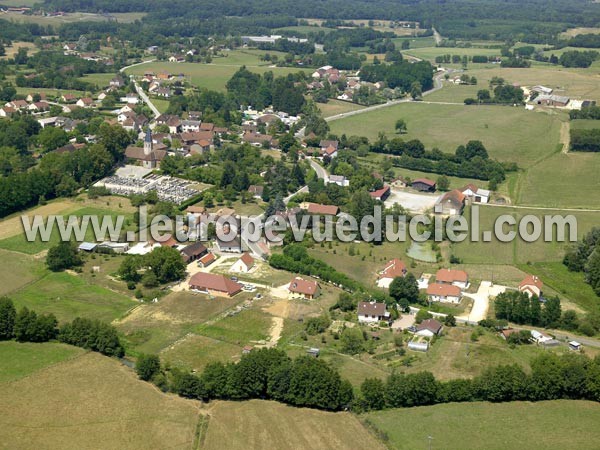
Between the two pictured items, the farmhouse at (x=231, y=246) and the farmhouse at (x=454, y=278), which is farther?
the farmhouse at (x=231, y=246)

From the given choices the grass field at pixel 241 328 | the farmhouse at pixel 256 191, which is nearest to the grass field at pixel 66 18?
the farmhouse at pixel 256 191

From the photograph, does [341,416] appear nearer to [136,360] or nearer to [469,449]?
[469,449]

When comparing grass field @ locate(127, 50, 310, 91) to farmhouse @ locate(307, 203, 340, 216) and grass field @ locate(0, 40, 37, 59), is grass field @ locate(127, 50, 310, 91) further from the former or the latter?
farmhouse @ locate(307, 203, 340, 216)

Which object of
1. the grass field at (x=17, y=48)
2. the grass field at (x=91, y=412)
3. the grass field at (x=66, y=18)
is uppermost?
the grass field at (x=66, y=18)

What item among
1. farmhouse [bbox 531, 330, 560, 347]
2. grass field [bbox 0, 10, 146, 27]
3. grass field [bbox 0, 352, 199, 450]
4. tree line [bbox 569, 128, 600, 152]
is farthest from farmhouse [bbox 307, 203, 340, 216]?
grass field [bbox 0, 10, 146, 27]

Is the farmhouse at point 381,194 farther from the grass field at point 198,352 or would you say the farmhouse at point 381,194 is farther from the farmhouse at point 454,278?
the grass field at point 198,352

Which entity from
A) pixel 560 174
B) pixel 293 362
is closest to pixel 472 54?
pixel 560 174

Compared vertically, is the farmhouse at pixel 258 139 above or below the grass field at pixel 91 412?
above
